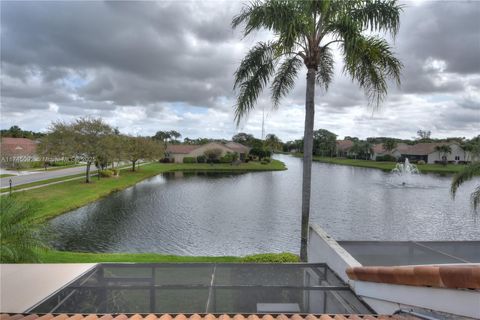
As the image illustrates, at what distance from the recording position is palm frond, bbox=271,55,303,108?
1082cm

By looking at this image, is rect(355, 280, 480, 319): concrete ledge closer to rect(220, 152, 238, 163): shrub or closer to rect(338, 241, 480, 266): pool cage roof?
rect(338, 241, 480, 266): pool cage roof

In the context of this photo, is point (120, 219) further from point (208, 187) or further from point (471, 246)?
point (471, 246)

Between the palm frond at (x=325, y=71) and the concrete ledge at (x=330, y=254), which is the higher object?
the palm frond at (x=325, y=71)

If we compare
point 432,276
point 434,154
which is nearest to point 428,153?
point 434,154

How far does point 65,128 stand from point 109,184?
7041 mm

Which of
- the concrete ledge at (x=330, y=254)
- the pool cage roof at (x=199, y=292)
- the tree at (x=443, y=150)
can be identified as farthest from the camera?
the tree at (x=443, y=150)

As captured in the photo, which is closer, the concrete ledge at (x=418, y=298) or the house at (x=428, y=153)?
the concrete ledge at (x=418, y=298)

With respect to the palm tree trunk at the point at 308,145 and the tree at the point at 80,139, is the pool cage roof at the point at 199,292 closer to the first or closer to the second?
the palm tree trunk at the point at 308,145

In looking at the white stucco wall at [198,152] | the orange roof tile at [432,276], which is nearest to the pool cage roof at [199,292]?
the orange roof tile at [432,276]

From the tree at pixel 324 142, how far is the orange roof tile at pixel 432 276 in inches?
4009

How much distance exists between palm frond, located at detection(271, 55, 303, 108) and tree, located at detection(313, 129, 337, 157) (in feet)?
312

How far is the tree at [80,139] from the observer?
33.1 meters

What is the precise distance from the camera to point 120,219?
21625 millimetres

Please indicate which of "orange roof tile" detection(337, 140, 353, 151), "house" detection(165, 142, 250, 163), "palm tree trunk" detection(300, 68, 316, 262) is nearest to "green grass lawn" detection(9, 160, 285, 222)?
"palm tree trunk" detection(300, 68, 316, 262)
